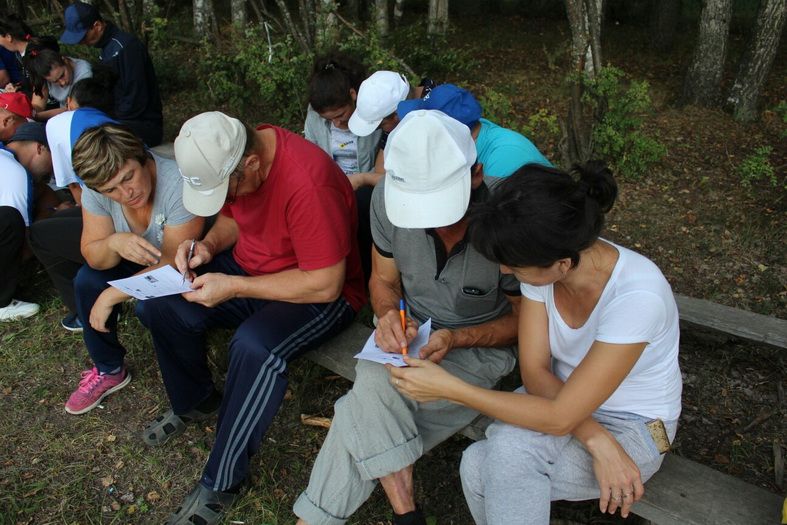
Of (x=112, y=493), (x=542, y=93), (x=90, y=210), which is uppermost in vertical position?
(x=90, y=210)

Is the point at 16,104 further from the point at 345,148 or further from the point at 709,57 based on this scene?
the point at 709,57

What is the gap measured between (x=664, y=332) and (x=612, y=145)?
3158 millimetres

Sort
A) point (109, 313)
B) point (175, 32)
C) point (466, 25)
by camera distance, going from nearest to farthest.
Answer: point (109, 313), point (175, 32), point (466, 25)

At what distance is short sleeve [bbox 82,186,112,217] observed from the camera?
298 centimetres

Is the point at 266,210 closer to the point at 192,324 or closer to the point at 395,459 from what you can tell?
the point at 192,324

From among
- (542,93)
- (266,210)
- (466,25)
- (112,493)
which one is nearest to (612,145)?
(542,93)

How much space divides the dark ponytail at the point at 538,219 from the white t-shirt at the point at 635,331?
17 centimetres

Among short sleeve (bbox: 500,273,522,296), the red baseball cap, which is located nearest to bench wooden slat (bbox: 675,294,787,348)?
short sleeve (bbox: 500,273,522,296)

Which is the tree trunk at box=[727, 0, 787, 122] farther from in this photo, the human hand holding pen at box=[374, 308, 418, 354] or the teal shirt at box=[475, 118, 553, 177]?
the human hand holding pen at box=[374, 308, 418, 354]

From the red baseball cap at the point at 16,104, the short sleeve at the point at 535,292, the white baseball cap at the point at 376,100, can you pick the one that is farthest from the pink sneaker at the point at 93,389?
the red baseball cap at the point at 16,104

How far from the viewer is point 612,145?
15.4ft

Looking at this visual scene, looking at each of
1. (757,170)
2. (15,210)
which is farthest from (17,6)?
(757,170)

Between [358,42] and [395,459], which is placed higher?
[358,42]

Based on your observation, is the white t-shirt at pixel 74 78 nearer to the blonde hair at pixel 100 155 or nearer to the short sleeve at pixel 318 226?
the blonde hair at pixel 100 155
